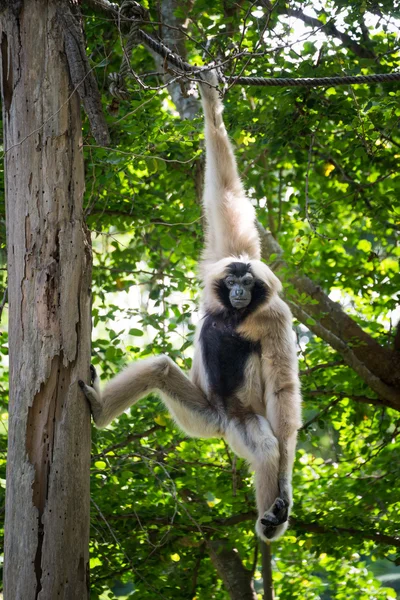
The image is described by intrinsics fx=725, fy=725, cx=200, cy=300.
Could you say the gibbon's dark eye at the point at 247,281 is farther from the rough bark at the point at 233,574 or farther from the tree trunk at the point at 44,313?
the rough bark at the point at 233,574

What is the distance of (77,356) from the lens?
4.16m

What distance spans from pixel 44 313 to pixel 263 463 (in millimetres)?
2207

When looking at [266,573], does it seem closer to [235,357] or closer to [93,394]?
[235,357]

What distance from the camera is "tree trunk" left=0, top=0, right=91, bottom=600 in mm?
3852

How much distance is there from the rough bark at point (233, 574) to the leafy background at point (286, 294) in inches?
4.9

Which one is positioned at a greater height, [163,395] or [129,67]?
[129,67]

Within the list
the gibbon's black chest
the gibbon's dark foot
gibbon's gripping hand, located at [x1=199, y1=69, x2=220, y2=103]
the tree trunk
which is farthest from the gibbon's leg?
gibbon's gripping hand, located at [x1=199, y1=69, x2=220, y2=103]

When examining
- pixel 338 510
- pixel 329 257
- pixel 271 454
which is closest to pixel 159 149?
pixel 329 257

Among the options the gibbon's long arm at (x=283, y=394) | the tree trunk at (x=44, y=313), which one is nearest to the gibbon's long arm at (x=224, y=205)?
the gibbon's long arm at (x=283, y=394)

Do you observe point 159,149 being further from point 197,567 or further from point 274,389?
point 197,567

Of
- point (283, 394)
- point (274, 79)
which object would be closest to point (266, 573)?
point (283, 394)

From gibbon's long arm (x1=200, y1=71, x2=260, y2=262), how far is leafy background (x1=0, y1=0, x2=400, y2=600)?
1.01 feet

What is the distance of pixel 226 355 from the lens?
5855 mm

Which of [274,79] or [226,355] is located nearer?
[274,79]
